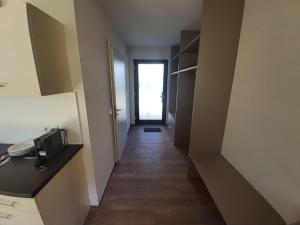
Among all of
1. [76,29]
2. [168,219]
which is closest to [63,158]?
[76,29]

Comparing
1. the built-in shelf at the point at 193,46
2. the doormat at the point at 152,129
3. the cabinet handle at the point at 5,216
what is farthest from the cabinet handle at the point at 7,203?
the doormat at the point at 152,129

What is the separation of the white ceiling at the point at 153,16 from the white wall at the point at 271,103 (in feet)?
2.63

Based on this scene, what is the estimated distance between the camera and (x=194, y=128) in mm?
1824

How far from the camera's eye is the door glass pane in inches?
162

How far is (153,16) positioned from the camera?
6.61ft

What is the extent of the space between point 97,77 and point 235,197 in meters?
1.85

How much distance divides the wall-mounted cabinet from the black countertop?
57cm

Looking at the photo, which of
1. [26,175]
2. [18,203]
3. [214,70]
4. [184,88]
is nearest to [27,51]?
[26,175]

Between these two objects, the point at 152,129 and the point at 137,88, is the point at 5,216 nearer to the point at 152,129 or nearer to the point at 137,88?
the point at 152,129

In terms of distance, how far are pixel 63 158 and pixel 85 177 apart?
1.47 ft

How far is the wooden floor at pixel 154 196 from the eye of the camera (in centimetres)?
150

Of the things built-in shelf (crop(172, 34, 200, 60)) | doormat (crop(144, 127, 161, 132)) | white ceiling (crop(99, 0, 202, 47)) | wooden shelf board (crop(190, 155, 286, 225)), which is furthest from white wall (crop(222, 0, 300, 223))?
doormat (crop(144, 127, 161, 132))

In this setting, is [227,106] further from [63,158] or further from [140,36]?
[140,36]

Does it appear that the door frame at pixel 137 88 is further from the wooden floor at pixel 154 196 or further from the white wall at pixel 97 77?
the white wall at pixel 97 77
